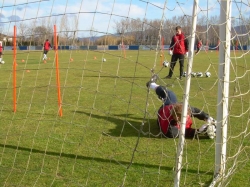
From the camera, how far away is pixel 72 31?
145 inches

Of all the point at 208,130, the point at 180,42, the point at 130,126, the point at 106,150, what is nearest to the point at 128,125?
the point at 130,126

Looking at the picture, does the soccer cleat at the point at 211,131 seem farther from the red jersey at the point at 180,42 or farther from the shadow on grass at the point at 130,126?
the red jersey at the point at 180,42

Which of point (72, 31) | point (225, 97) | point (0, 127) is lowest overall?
point (0, 127)

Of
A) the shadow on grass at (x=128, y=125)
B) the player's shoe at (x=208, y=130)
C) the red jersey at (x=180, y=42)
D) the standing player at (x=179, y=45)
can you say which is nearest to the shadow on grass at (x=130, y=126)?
the shadow on grass at (x=128, y=125)

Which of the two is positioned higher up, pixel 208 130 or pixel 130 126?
pixel 208 130

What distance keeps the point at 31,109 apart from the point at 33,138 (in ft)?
6.65

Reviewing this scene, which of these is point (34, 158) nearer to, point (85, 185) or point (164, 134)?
point (85, 185)

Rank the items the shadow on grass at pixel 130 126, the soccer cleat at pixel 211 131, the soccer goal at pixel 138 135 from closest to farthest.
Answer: the soccer goal at pixel 138 135, the soccer cleat at pixel 211 131, the shadow on grass at pixel 130 126

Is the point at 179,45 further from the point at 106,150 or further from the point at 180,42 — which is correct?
the point at 106,150

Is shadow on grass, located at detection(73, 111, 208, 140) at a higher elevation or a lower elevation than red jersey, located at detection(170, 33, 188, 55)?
lower

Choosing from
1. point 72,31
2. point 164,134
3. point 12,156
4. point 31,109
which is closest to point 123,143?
point 164,134

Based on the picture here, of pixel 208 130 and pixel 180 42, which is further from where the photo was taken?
pixel 180 42

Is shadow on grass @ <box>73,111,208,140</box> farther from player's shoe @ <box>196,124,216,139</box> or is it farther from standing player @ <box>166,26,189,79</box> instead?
standing player @ <box>166,26,189,79</box>

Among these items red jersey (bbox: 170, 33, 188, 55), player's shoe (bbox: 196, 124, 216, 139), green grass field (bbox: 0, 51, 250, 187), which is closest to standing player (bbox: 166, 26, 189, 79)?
red jersey (bbox: 170, 33, 188, 55)
